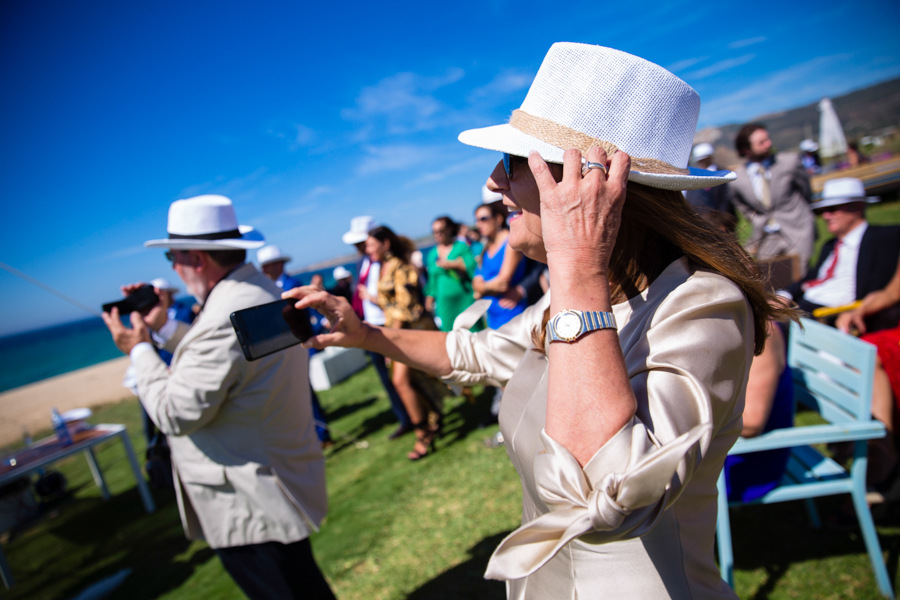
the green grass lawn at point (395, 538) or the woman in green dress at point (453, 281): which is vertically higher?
the woman in green dress at point (453, 281)

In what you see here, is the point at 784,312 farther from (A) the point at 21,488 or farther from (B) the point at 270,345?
(A) the point at 21,488

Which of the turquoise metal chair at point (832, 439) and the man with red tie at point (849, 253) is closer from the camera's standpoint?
the turquoise metal chair at point (832, 439)

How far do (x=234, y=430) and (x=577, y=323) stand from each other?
1961 millimetres

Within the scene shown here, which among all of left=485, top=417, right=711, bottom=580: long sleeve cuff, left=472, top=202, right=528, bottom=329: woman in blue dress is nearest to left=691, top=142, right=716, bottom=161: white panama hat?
left=472, top=202, right=528, bottom=329: woman in blue dress

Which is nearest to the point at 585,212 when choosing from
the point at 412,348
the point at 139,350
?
the point at 412,348

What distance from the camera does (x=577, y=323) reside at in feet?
3.05

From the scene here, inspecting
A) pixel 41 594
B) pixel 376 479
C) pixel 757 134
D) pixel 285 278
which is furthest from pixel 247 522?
pixel 757 134

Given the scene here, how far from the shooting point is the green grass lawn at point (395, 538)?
2.74m

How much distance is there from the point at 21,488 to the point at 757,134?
401 inches

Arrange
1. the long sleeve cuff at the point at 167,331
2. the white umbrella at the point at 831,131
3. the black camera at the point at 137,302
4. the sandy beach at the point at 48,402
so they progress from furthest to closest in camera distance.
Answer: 1. the white umbrella at the point at 831,131
2. the sandy beach at the point at 48,402
3. the long sleeve cuff at the point at 167,331
4. the black camera at the point at 137,302

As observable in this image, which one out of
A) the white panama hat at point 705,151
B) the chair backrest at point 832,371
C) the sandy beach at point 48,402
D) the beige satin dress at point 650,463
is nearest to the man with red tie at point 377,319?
the chair backrest at point 832,371

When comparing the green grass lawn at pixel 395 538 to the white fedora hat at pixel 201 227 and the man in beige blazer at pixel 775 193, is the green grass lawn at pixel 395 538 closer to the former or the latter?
the man in beige blazer at pixel 775 193

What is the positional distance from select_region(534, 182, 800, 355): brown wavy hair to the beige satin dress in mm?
60

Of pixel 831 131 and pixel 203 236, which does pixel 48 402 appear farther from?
pixel 831 131
